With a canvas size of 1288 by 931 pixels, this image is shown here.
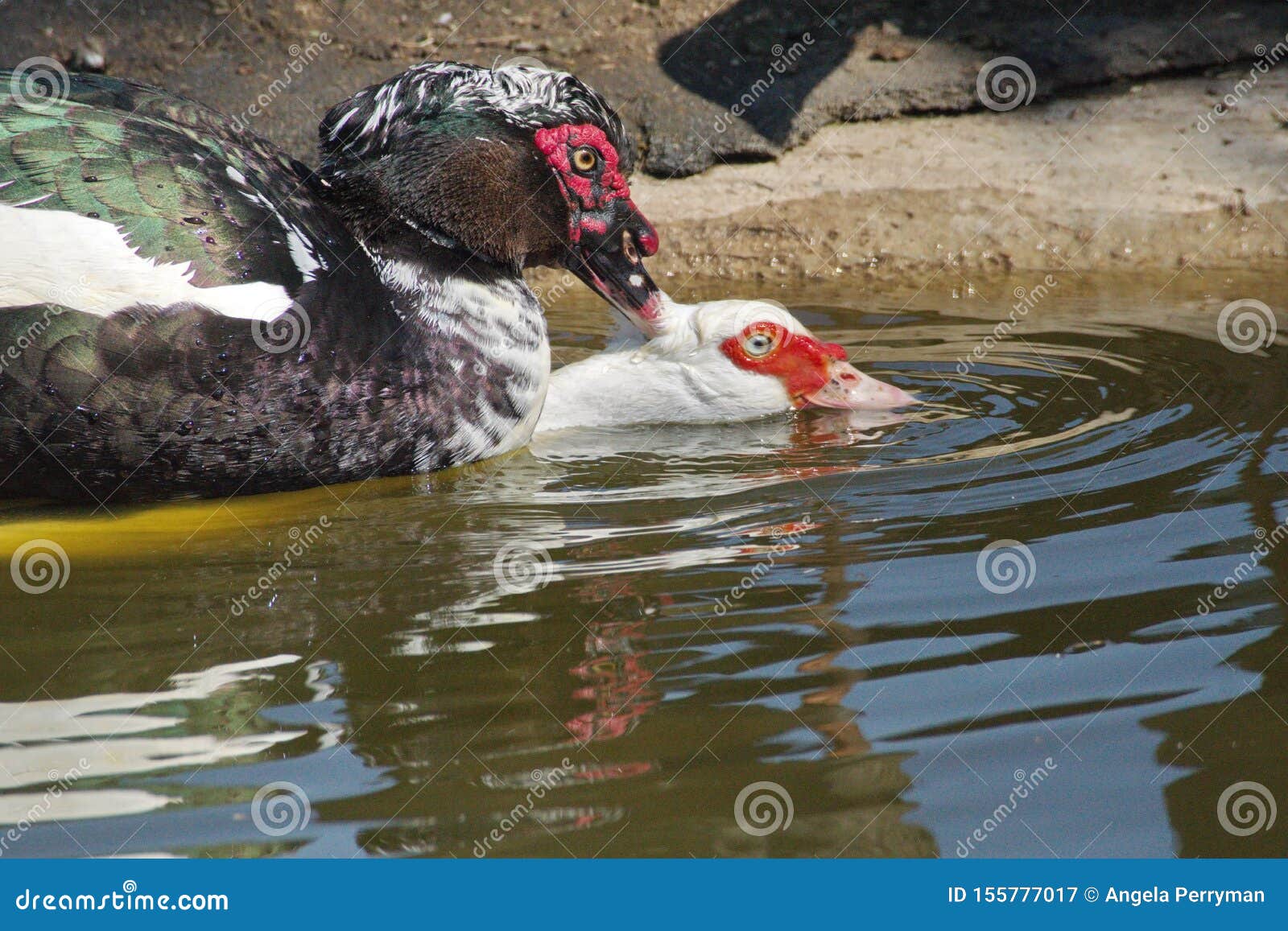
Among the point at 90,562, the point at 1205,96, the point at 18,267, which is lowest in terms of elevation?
the point at 90,562

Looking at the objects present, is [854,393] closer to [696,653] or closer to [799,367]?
[799,367]

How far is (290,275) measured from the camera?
3.71 meters

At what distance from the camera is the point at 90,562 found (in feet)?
11.3

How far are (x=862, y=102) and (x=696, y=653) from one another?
4.39m

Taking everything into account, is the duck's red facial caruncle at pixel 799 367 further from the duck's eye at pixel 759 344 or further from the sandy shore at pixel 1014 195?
the sandy shore at pixel 1014 195

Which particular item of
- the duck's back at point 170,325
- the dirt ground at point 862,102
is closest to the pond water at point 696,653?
the duck's back at point 170,325

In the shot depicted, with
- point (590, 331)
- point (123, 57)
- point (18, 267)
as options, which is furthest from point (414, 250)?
point (123, 57)

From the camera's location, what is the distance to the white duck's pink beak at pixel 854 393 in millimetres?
4594

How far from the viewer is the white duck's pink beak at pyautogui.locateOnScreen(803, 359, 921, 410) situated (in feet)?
15.1

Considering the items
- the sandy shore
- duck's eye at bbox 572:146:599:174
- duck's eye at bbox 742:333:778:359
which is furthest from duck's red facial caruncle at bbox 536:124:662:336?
the sandy shore

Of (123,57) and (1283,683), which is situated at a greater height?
(123,57)

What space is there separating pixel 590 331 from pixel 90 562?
8.65ft

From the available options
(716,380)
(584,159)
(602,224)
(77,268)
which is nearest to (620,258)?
(602,224)

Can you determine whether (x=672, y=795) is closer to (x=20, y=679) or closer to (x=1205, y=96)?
(x=20, y=679)
